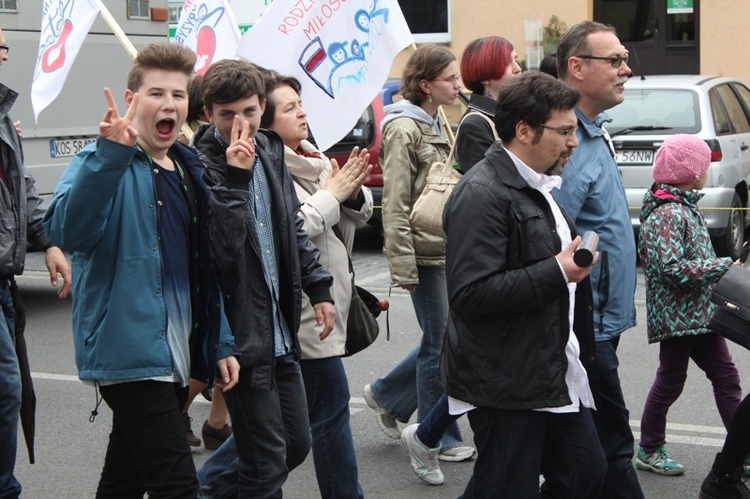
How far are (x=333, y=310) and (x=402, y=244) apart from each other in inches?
45.7

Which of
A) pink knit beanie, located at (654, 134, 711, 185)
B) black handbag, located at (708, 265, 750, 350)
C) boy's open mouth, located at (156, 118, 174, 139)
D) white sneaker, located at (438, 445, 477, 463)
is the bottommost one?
white sneaker, located at (438, 445, 477, 463)

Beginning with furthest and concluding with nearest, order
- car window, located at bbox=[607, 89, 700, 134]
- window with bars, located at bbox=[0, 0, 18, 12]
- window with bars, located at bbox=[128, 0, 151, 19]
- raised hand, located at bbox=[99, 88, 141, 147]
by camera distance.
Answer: window with bars, located at bbox=[128, 0, 151, 19] → car window, located at bbox=[607, 89, 700, 134] → window with bars, located at bbox=[0, 0, 18, 12] → raised hand, located at bbox=[99, 88, 141, 147]

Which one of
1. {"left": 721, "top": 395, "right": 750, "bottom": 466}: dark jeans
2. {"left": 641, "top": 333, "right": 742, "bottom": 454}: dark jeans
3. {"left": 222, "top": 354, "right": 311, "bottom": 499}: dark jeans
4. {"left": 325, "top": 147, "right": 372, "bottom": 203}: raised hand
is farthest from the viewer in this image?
{"left": 641, "top": 333, "right": 742, "bottom": 454}: dark jeans

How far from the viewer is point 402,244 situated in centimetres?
532

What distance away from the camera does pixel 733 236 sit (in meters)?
10.8

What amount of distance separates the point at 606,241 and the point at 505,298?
885 millimetres

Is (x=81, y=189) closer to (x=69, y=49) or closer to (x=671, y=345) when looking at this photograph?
(x=671, y=345)

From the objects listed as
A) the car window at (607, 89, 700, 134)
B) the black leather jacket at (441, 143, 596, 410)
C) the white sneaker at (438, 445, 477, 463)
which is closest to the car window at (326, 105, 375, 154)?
the car window at (607, 89, 700, 134)

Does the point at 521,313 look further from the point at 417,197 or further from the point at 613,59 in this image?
the point at 417,197

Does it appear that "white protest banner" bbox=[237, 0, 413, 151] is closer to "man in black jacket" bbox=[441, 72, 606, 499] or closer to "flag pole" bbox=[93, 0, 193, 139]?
"flag pole" bbox=[93, 0, 193, 139]

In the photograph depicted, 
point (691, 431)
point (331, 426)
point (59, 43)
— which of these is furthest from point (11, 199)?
point (691, 431)

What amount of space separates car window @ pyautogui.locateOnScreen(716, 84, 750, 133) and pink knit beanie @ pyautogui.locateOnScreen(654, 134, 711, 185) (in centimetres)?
646

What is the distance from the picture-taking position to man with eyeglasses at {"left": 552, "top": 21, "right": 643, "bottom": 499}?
4.16 meters

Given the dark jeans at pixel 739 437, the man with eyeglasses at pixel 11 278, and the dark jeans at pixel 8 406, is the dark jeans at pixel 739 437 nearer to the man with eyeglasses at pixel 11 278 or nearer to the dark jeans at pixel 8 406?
the man with eyeglasses at pixel 11 278
